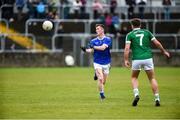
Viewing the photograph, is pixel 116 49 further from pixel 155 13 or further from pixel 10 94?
pixel 10 94

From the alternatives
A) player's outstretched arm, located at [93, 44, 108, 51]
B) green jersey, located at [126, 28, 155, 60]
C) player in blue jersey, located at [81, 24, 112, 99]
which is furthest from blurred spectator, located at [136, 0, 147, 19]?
green jersey, located at [126, 28, 155, 60]

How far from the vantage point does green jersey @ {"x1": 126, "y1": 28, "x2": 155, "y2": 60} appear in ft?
67.5

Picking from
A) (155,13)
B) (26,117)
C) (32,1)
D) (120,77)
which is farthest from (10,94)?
(155,13)

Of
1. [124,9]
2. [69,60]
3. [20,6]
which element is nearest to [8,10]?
[20,6]

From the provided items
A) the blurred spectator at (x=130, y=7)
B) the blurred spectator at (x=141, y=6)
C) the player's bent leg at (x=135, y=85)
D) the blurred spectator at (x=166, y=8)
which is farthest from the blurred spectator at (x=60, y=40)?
the player's bent leg at (x=135, y=85)

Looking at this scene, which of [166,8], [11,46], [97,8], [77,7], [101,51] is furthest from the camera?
[166,8]

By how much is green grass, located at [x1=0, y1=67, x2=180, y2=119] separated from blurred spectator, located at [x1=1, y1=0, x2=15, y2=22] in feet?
25.7

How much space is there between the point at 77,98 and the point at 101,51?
1691mm

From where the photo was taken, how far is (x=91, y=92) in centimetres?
2608

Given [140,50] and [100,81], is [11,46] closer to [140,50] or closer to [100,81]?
[100,81]

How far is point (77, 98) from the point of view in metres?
23.2

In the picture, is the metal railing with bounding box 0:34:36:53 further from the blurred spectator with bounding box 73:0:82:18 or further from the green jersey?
the green jersey

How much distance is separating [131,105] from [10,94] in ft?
17.8

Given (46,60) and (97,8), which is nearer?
(46,60)
